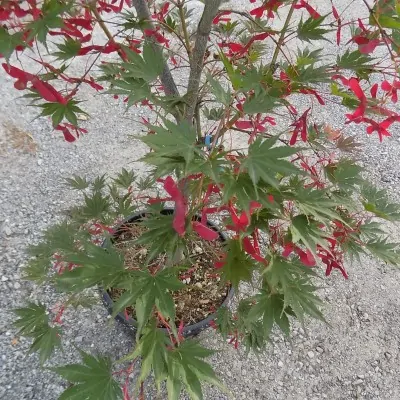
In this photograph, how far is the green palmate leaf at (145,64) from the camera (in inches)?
25.4

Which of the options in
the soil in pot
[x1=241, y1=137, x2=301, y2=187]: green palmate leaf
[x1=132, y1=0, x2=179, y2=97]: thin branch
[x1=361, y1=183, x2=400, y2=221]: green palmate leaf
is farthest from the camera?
the soil in pot

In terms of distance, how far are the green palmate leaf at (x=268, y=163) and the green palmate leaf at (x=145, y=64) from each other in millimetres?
213

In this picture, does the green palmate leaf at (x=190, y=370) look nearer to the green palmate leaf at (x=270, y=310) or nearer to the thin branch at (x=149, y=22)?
the green palmate leaf at (x=270, y=310)

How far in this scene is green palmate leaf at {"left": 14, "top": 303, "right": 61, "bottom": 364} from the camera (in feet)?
2.64

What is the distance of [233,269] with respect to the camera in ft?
2.21

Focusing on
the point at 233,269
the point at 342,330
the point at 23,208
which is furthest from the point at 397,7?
the point at 23,208

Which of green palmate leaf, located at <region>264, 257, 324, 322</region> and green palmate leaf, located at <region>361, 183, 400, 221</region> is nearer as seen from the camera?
green palmate leaf, located at <region>264, 257, 324, 322</region>

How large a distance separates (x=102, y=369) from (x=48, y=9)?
0.51 metres

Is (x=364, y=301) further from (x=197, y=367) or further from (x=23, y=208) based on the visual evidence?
(x=23, y=208)

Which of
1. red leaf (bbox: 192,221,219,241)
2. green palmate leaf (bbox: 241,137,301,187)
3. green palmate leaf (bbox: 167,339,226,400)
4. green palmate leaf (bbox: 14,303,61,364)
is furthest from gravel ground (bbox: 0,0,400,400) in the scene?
green palmate leaf (bbox: 241,137,301,187)

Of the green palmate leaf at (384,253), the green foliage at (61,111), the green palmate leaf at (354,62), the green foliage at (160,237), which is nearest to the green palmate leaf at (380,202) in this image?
the green palmate leaf at (384,253)

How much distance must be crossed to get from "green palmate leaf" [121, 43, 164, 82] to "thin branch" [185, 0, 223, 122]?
0.06 meters

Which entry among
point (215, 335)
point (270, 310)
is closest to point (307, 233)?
point (270, 310)

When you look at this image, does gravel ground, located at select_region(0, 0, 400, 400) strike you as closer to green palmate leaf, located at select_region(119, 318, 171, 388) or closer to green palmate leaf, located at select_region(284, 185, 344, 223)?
green palmate leaf, located at select_region(119, 318, 171, 388)
